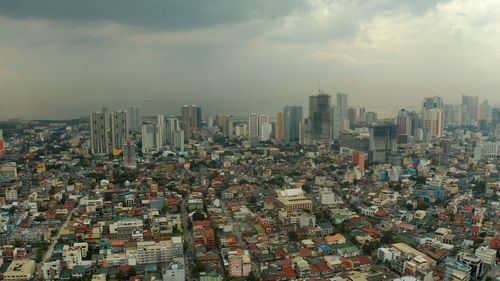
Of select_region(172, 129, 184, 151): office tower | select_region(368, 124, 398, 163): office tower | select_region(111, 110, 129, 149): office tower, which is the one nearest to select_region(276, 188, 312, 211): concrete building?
select_region(368, 124, 398, 163): office tower

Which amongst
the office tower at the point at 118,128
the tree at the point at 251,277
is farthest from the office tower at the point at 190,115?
the tree at the point at 251,277

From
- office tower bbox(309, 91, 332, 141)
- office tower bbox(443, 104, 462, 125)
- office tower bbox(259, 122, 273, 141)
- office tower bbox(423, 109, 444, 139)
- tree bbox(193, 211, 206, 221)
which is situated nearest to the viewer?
tree bbox(193, 211, 206, 221)

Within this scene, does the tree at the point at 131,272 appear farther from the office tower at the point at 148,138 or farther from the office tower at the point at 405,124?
the office tower at the point at 405,124

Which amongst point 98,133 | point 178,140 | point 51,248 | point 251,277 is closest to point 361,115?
point 178,140

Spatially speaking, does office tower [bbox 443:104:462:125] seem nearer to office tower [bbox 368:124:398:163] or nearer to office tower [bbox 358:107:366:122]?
office tower [bbox 358:107:366:122]

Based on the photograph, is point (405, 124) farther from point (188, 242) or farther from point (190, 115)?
point (188, 242)

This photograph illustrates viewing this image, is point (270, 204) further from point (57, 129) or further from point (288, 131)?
point (57, 129)

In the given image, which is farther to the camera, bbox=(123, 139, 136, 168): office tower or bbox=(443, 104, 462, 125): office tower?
bbox=(443, 104, 462, 125): office tower
